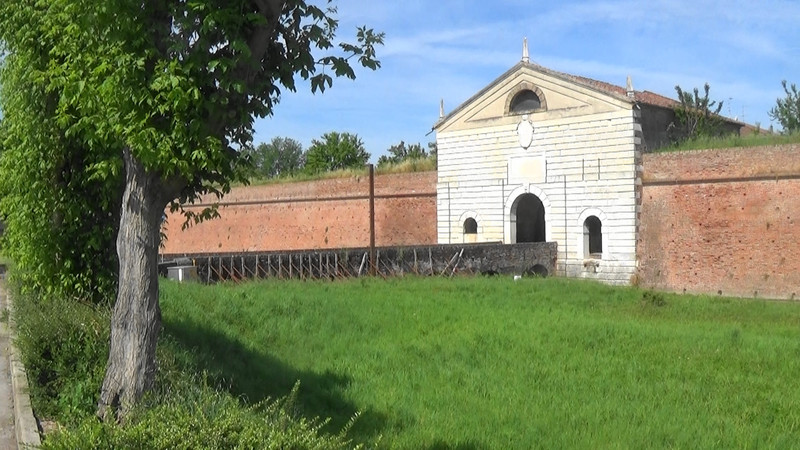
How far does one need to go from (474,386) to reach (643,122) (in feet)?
59.8

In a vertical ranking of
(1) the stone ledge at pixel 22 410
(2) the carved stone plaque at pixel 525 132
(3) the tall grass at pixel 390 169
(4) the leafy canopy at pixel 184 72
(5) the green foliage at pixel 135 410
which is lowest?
(1) the stone ledge at pixel 22 410

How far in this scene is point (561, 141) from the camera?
2545cm

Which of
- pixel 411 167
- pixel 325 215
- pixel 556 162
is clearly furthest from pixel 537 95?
pixel 325 215

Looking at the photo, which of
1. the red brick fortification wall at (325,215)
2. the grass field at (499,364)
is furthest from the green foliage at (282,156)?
the grass field at (499,364)

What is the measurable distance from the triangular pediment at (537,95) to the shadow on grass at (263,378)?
1672 centimetres

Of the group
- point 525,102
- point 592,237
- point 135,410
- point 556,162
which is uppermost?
point 525,102

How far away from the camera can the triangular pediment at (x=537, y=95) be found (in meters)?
24.8

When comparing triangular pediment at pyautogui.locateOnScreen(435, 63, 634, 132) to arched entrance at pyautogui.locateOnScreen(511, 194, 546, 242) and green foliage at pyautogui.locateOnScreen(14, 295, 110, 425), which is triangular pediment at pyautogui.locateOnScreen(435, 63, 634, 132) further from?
green foliage at pyautogui.locateOnScreen(14, 295, 110, 425)

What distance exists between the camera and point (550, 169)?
84.8ft

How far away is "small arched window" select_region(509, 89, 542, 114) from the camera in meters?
26.1

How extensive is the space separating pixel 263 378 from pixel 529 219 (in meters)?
20.8

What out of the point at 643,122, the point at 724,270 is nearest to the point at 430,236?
the point at 643,122

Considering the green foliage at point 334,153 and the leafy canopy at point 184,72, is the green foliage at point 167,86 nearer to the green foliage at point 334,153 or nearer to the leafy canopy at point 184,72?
the leafy canopy at point 184,72

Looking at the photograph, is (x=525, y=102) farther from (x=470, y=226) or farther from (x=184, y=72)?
(x=184, y=72)
